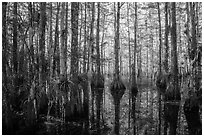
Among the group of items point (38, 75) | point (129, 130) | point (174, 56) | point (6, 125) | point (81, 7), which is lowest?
point (129, 130)

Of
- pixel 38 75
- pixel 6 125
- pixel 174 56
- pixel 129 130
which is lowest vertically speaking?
pixel 129 130

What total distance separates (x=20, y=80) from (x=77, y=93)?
3.19 m

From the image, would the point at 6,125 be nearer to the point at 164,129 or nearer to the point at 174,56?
the point at 164,129

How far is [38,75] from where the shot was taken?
4770 millimetres

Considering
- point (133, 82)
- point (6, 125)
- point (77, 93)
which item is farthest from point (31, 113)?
point (133, 82)

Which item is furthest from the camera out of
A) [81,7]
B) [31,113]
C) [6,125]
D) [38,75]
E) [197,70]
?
[81,7]

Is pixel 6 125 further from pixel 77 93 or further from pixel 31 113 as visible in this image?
pixel 77 93

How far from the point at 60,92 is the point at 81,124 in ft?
3.27

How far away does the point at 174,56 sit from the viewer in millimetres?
7004

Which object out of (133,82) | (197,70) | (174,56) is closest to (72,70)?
(197,70)

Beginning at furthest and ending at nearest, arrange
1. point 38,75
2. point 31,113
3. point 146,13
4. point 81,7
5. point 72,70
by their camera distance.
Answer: point 146,13 < point 81,7 < point 72,70 < point 38,75 < point 31,113

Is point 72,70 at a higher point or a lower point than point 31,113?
higher

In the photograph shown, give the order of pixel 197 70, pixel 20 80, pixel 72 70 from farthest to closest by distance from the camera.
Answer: pixel 20 80
pixel 72 70
pixel 197 70

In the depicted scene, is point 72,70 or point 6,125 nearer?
point 6,125
